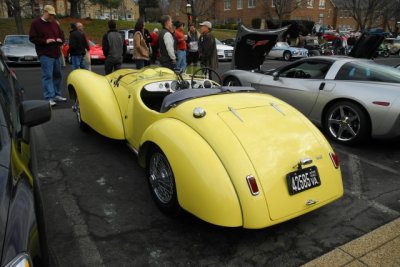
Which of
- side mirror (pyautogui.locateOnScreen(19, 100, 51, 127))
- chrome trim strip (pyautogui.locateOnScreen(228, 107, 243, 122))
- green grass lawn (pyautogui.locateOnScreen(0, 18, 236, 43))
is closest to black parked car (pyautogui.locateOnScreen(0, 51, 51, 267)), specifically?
side mirror (pyautogui.locateOnScreen(19, 100, 51, 127))

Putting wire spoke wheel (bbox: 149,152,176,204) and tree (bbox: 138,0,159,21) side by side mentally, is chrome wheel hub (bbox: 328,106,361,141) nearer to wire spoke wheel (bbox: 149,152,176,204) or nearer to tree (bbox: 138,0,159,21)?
wire spoke wheel (bbox: 149,152,176,204)

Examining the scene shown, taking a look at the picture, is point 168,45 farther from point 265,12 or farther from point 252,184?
point 265,12

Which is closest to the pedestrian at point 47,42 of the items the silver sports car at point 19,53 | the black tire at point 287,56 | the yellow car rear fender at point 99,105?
the yellow car rear fender at point 99,105

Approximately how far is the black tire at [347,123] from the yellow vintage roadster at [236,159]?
6.81ft

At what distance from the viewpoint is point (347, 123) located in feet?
17.0

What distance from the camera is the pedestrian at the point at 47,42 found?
654 cm

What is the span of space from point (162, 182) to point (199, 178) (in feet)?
2.01

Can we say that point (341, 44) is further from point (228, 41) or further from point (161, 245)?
point (161, 245)

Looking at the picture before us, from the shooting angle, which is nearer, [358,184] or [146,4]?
[358,184]

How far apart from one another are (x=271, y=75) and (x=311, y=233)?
3991 mm

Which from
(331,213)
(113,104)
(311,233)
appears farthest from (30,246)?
(113,104)

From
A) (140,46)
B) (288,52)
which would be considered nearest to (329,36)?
(288,52)

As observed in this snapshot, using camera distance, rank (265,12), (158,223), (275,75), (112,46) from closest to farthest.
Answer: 1. (158,223)
2. (275,75)
3. (112,46)
4. (265,12)

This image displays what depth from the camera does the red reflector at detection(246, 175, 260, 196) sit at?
8.49 feet
